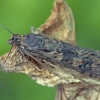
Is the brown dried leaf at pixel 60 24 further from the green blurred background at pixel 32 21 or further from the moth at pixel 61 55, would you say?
the green blurred background at pixel 32 21

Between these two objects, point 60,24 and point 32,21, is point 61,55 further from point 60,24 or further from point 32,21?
point 32,21

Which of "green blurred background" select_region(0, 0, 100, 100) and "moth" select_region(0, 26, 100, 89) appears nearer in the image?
"moth" select_region(0, 26, 100, 89)

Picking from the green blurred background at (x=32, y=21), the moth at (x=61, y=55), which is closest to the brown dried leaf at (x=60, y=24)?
the moth at (x=61, y=55)

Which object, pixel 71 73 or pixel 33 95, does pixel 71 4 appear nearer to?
pixel 33 95

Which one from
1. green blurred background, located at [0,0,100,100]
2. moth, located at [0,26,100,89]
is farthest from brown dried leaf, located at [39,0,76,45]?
green blurred background, located at [0,0,100,100]

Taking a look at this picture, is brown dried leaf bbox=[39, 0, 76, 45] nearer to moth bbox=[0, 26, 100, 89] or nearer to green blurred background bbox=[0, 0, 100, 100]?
moth bbox=[0, 26, 100, 89]

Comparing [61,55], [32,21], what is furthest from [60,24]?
[32,21]
